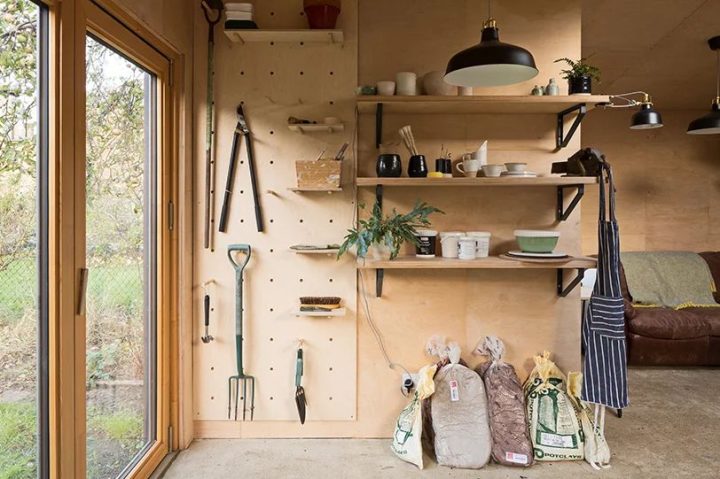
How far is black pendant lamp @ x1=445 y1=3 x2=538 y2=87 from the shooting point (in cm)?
178

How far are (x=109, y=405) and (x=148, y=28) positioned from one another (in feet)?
5.31

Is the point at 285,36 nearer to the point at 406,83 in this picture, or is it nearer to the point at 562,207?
the point at 406,83

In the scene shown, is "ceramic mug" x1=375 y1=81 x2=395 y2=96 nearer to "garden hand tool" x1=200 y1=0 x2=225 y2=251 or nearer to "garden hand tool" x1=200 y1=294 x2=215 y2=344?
"garden hand tool" x1=200 y1=0 x2=225 y2=251

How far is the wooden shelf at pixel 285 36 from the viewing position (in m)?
2.51

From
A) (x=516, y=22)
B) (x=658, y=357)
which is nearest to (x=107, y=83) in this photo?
(x=516, y=22)

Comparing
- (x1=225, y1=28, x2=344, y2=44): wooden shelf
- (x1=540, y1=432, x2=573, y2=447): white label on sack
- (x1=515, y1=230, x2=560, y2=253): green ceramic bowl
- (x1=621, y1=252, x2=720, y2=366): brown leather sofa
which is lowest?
(x1=540, y1=432, x2=573, y2=447): white label on sack

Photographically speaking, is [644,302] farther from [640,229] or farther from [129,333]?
[129,333]

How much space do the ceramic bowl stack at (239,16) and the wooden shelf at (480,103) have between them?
2.30ft

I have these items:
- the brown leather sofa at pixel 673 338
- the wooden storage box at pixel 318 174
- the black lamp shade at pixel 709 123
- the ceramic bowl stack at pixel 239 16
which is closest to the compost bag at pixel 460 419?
the wooden storage box at pixel 318 174

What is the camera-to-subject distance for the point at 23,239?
1.52 meters

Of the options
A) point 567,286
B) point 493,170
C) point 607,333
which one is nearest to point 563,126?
point 493,170

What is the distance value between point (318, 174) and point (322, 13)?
815 millimetres

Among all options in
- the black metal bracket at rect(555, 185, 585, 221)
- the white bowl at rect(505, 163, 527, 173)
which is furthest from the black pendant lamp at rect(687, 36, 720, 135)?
the white bowl at rect(505, 163, 527, 173)

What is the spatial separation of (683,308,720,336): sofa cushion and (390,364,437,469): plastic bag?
9.41ft
